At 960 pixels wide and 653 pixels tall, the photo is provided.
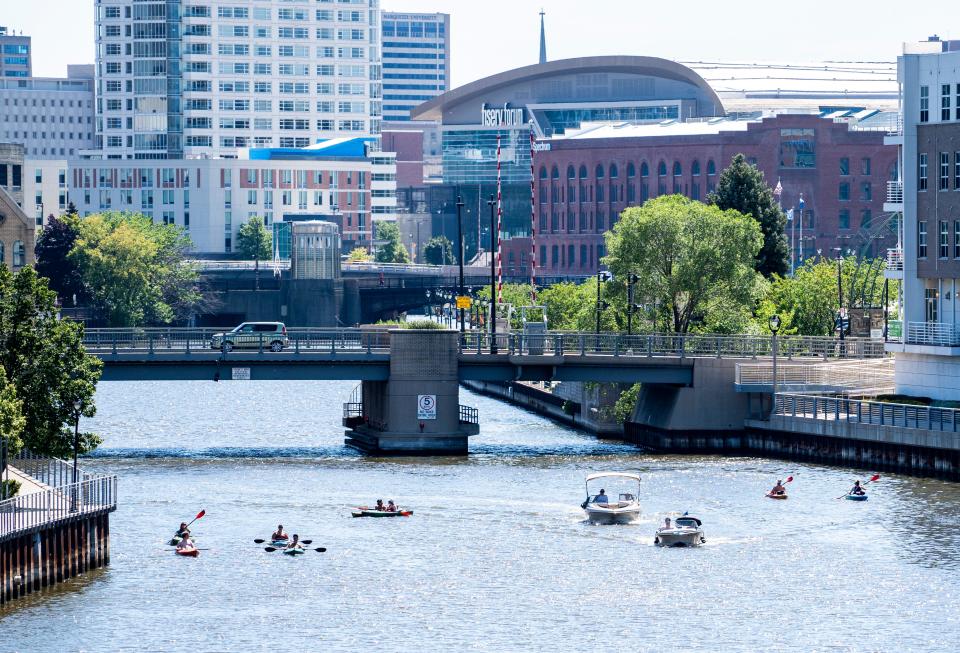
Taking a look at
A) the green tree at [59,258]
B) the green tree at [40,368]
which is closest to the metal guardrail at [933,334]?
the green tree at [40,368]

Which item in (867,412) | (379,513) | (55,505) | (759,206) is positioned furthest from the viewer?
(759,206)

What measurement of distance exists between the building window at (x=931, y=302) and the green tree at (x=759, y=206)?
4738cm

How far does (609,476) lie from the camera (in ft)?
285

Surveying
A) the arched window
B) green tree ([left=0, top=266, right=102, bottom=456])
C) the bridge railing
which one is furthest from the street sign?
the arched window

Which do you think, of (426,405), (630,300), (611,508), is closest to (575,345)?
(630,300)

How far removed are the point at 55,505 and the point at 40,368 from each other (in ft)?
22.5

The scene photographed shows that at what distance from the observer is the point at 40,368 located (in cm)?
7019

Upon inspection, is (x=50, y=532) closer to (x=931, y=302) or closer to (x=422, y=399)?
(x=422, y=399)

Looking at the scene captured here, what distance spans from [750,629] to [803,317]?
75.2 metres

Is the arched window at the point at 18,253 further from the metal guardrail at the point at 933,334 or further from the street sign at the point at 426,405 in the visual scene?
the metal guardrail at the point at 933,334

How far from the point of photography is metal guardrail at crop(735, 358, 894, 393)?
105 meters

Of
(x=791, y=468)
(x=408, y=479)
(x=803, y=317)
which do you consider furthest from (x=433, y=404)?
(x=803, y=317)

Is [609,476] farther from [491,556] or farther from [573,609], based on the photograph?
[573,609]

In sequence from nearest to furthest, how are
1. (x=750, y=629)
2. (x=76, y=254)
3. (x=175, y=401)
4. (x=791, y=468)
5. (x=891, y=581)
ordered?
(x=750, y=629) < (x=891, y=581) < (x=791, y=468) < (x=175, y=401) < (x=76, y=254)
